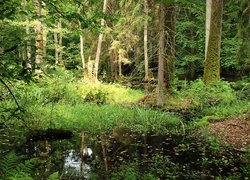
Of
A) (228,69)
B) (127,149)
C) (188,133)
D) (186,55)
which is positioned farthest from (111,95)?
(228,69)

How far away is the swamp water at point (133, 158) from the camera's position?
6.17m

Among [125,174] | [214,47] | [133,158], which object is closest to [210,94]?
[214,47]

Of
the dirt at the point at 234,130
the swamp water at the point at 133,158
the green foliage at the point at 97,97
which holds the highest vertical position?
the green foliage at the point at 97,97

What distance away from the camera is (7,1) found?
419 cm

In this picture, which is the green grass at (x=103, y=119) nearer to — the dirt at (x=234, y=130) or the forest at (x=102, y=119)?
the forest at (x=102, y=119)

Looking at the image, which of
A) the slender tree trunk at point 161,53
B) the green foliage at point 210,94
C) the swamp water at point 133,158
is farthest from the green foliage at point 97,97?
the swamp water at point 133,158

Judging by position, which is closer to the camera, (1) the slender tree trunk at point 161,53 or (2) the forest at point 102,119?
(2) the forest at point 102,119

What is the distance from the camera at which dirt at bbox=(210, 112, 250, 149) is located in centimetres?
839

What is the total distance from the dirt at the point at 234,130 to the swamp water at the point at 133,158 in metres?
0.71

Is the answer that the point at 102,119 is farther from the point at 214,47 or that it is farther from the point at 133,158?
the point at 214,47

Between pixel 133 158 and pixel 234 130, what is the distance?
3.78 m

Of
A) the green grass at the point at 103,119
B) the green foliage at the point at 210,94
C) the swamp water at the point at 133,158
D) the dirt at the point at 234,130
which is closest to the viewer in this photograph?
the swamp water at the point at 133,158

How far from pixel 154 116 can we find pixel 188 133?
1753 mm

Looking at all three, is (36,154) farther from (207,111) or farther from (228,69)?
(228,69)
